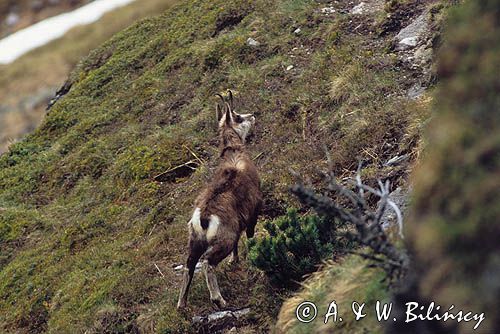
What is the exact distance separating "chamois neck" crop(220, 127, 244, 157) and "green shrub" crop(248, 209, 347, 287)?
2.10 metres

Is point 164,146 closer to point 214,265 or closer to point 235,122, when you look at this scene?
point 235,122

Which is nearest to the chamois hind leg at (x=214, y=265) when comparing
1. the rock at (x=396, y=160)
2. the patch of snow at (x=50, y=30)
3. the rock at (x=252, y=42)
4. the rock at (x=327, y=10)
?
the rock at (x=396, y=160)

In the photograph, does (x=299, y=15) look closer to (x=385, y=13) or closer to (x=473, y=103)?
(x=385, y=13)

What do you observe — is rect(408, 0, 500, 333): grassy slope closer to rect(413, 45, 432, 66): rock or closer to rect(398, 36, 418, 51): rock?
rect(413, 45, 432, 66): rock

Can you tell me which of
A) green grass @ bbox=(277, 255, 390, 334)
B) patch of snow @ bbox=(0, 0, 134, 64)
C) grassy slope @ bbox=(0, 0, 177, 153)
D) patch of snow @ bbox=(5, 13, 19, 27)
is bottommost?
patch of snow @ bbox=(5, 13, 19, 27)

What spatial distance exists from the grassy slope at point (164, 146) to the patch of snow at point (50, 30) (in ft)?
58.6

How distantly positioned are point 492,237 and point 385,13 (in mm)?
13261

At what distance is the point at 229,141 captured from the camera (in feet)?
36.9

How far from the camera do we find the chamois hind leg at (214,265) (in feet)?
29.9

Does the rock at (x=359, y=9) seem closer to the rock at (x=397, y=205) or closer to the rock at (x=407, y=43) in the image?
the rock at (x=407, y=43)

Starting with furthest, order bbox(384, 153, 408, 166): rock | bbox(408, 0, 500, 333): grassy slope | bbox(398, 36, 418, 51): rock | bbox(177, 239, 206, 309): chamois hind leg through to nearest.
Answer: bbox(398, 36, 418, 51): rock < bbox(384, 153, 408, 166): rock < bbox(177, 239, 206, 309): chamois hind leg < bbox(408, 0, 500, 333): grassy slope

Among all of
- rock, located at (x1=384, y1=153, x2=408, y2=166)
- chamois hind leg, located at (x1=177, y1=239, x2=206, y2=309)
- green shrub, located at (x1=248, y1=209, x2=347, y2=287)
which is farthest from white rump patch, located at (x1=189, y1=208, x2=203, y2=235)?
rock, located at (x1=384, y1=153, x2=408, y2=166)

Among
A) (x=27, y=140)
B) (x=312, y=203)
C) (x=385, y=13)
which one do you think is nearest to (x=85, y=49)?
(x=27, y=140)

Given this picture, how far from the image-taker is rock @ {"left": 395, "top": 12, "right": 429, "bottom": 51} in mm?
15031
